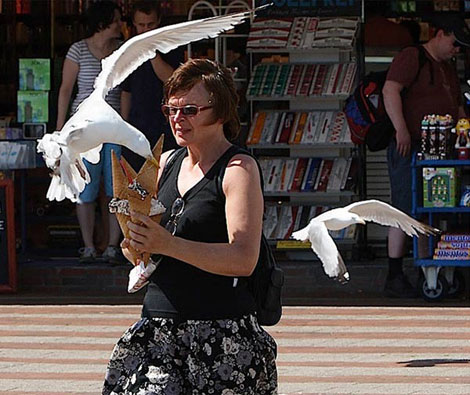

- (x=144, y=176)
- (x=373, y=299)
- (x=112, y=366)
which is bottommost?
(x=373, y=299)

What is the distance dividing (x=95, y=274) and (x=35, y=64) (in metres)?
2.21

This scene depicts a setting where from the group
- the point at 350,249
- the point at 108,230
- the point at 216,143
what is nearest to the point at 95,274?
the point at 108,230

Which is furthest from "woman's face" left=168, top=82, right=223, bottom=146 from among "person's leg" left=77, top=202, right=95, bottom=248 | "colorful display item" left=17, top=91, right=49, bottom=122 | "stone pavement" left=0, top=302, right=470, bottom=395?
"colorful display item" left=17, top=91, right=49, bottom=122

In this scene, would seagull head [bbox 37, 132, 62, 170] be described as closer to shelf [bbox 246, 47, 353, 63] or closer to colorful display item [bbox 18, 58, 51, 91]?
shelf [bbox 246, 47, 353, 63]

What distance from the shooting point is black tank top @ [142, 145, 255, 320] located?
4438mm

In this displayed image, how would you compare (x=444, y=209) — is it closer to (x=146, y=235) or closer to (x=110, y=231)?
(x=110, y=231)

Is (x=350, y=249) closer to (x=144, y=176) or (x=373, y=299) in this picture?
(x=373, y=299)

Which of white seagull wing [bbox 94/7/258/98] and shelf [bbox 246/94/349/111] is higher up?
white seagull wing [bbox 94/7/258/98]

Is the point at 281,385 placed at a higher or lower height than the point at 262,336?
lower

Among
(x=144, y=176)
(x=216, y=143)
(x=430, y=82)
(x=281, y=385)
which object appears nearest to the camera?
(x=144, y=176)

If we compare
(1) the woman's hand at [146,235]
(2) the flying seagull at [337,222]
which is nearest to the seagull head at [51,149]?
(1) the woman's hand at [146,235]

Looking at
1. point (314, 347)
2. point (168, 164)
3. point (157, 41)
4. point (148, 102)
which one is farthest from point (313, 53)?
point (168, 164)

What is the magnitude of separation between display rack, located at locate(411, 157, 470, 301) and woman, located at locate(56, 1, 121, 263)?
2.57 m

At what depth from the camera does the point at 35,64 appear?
1234cm
